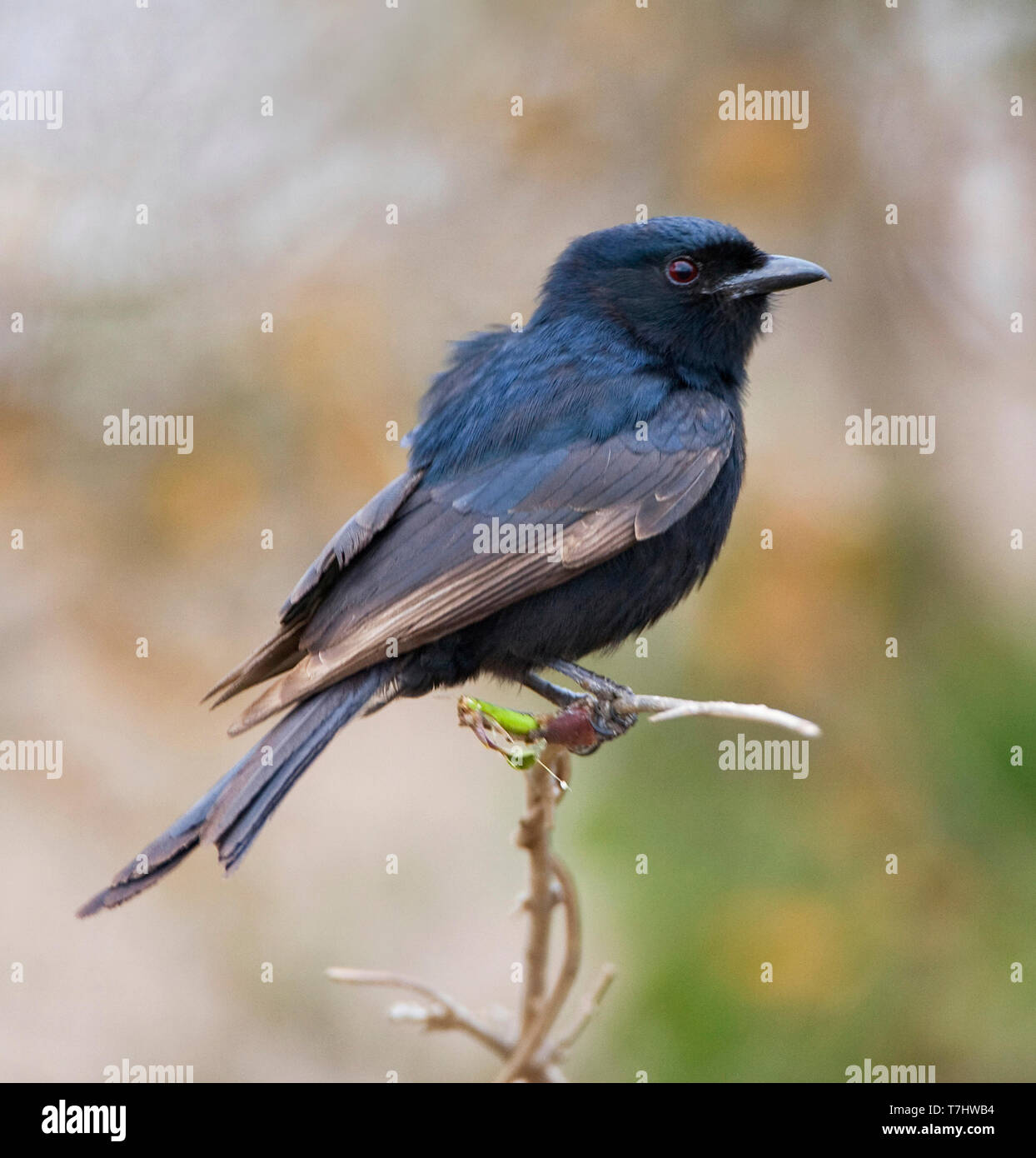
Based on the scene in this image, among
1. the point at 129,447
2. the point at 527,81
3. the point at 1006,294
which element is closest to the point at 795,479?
the point at 1006,294

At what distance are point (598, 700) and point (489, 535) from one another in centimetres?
55

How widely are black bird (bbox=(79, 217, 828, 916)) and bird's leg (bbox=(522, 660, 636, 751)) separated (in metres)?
0.02

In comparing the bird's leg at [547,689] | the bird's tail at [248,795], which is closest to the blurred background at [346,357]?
the bird's leg at [547,689]

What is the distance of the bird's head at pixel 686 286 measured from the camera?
4344 mm

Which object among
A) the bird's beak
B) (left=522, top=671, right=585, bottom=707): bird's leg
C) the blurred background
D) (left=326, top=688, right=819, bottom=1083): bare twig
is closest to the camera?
(left=326, top=688, right=819, bottom=1083): bare twig

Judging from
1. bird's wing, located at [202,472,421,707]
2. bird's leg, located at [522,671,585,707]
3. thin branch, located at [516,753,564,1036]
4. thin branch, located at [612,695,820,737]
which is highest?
bird's wing, located at [202,472,421,707]

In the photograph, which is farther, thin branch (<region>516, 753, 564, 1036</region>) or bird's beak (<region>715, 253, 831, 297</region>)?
bird's beak (<region>715, 253, 831, 297</region>)

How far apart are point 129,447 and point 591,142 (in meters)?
2.40

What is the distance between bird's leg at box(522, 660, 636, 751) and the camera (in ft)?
12.3

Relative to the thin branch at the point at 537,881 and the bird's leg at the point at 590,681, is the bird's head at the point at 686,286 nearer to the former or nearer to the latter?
the bird's leg at the point at 590,681

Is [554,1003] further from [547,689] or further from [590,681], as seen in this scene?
[547,689]

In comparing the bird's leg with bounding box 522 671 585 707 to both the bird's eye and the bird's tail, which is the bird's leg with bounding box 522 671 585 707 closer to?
the bird's tail

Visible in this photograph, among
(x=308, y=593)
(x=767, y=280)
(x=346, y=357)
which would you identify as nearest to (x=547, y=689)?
(x=308, y=593)

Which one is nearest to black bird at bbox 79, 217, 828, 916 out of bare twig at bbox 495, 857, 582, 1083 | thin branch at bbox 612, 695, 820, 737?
thin branch at bbox 612, 695, 820, 737
